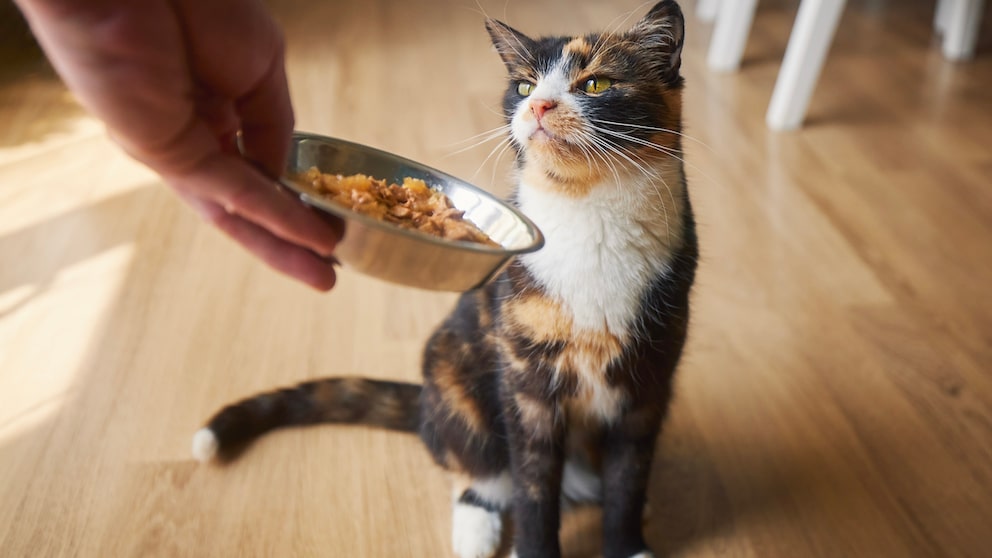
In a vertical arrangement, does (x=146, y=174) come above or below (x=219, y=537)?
below

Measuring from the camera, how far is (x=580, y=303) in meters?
1.02

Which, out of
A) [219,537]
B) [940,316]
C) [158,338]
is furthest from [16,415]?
[940,316]

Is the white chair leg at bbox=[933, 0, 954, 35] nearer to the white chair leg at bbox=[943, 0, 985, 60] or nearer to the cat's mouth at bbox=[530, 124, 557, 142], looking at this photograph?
the white chair leg at bbox=[943, 0, 985, 60]

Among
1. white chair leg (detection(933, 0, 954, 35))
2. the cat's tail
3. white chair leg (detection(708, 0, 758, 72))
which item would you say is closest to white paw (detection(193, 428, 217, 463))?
the cat's tail

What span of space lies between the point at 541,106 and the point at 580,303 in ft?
0.81

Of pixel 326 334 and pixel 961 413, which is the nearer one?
pixel 961 413

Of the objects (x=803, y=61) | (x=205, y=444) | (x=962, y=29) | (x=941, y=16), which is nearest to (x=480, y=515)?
(x=205, y=444)

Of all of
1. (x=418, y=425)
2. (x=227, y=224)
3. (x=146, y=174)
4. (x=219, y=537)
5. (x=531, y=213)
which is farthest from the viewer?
(x=146, y=174)

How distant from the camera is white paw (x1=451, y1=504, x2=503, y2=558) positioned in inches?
46.4

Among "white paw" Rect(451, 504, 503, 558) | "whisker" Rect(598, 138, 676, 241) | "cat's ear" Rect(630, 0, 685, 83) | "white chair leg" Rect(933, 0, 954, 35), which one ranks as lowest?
"white chair leg" Rect(933, 0, 954, 35)

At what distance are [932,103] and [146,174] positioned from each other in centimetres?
234

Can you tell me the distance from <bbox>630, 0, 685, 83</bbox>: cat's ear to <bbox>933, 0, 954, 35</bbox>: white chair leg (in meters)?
2.45

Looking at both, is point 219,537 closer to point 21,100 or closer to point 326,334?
point 326,334

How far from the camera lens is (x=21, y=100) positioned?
2.53 meters
